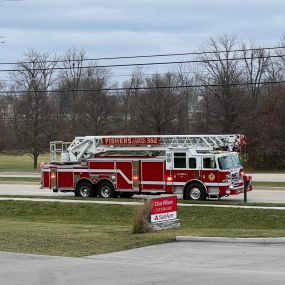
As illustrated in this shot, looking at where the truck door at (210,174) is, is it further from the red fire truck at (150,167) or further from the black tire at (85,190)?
the black tire at (85,190)

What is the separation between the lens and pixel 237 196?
28391 millimetres

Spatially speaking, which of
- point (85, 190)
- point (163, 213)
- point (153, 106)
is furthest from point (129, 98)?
point (163, 213)

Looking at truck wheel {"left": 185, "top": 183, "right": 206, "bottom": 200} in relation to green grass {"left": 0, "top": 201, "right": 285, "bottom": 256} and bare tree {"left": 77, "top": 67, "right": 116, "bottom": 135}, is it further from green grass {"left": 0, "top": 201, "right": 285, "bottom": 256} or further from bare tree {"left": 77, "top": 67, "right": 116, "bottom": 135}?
bare tree {"left": 77, "top": 67, "right": 116, "bottom": 135}

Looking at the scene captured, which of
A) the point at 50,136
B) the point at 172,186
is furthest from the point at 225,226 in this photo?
the point at 50,136

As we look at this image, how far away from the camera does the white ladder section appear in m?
27.0

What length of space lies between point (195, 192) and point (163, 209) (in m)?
10.5

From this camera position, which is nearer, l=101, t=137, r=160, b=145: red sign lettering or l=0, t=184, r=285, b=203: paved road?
l=0, t=184, r=285, b=203: paved road

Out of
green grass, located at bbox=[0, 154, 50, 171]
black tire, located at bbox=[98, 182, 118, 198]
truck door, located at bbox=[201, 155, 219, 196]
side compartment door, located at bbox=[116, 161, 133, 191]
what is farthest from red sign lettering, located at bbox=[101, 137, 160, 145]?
green grass, located at bbox=[0, 154, 50, 171]

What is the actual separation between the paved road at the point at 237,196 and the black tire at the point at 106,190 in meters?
2.42

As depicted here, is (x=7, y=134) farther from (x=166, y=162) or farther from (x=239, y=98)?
(x=166, y=162)

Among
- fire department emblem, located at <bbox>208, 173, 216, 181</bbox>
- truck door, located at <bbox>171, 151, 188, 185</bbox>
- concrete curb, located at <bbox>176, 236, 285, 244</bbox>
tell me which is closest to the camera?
concrete curb, located at <bbox>176, 236, 285, 244</bbox>

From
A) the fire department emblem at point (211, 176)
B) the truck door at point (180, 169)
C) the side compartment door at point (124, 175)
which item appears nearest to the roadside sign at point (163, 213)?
the fire department emblem at point (211, 176)

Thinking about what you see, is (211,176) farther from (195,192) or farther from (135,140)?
(135,140)

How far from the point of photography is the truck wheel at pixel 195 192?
2597cm
